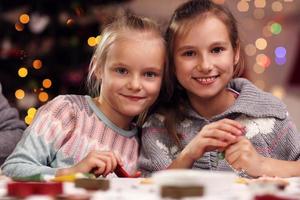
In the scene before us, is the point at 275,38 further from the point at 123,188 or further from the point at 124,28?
the point at 123,188

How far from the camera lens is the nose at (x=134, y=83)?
1504 millimetres

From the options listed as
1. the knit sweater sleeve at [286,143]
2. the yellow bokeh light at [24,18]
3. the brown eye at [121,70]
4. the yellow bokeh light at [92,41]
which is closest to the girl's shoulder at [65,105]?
the brown eye at [121,70]

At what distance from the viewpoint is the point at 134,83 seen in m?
1.50

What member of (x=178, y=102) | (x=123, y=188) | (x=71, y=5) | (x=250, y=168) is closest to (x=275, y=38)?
(x=71, y=5)

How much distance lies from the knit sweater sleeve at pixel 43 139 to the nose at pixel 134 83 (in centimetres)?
17

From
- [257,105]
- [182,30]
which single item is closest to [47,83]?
[182,30]

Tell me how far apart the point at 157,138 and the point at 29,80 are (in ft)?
4.33

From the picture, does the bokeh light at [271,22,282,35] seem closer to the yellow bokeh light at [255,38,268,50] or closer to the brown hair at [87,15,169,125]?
the yellow bokeh light at [255,38,268,50]

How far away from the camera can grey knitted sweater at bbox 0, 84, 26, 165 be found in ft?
5.34

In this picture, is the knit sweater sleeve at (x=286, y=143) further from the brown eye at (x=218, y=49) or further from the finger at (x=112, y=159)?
the finger at (x=112, y=159)

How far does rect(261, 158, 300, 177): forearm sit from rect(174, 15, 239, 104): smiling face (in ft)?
0.89

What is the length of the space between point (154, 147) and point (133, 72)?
20cm

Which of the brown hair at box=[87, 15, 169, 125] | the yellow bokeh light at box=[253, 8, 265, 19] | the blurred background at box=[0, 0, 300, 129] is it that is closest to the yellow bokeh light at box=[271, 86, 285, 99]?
the yellow bokeh light at box=[253, 8, 265, 19]

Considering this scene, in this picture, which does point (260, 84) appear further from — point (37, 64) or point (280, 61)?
point (37, 64)
